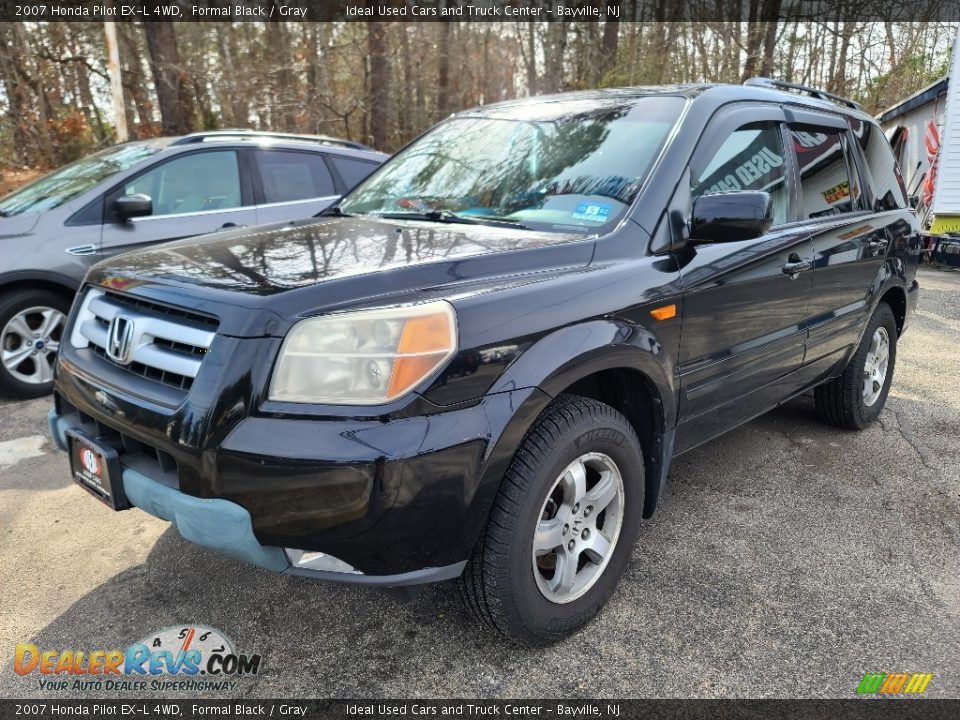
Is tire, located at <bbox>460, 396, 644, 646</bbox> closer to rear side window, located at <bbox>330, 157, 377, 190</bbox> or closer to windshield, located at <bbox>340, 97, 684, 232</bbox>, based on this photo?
windshield, located at <bbox>340, 97, 684, 232</bbox>

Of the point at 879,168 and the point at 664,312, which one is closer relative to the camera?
the point at 664,312

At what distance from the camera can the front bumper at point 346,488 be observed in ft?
5.93

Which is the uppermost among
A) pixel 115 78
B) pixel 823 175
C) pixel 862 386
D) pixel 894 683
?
Answer: pixel 115 78

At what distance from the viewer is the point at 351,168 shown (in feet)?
20.1

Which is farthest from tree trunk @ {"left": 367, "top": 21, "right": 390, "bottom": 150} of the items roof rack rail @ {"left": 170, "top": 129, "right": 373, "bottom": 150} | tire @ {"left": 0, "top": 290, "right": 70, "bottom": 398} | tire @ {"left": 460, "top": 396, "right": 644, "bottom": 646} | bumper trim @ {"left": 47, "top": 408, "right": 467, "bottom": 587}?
bumper trim @ {"left": 47, "top": 408, "right": 467, "bottom": 587}

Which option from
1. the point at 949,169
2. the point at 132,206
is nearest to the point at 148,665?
the point at 132,206

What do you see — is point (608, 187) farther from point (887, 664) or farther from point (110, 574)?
point (110, 574)

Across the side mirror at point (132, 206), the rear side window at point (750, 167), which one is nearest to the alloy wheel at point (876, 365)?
the rear side window at point (750, 167)

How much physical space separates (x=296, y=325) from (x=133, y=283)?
76 cm

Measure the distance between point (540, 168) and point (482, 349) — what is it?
1.22 metres

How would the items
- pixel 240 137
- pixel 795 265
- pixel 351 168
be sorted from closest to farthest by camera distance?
pixel 795 265 → pixel 240 137 → pixel 351 168

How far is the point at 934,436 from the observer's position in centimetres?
431

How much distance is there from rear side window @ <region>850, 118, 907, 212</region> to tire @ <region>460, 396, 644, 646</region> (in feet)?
8.93

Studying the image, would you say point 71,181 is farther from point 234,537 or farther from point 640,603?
point 640,603
